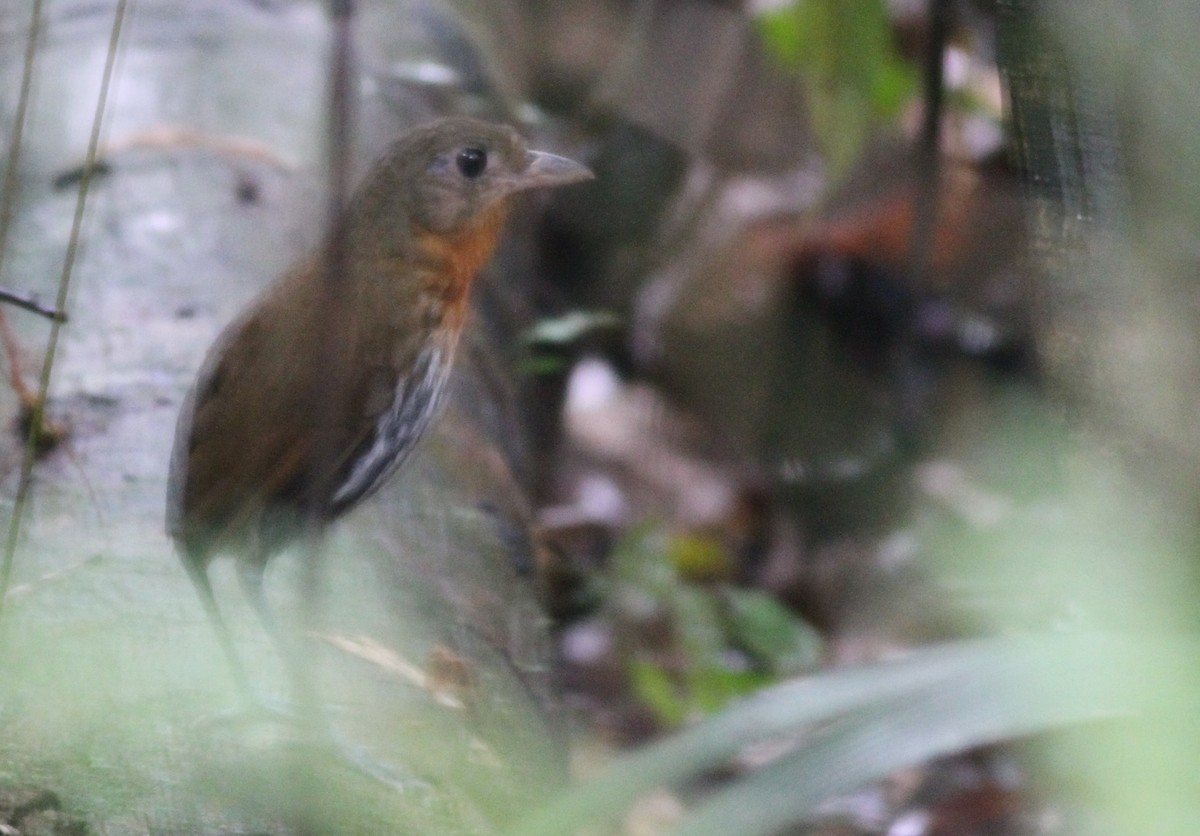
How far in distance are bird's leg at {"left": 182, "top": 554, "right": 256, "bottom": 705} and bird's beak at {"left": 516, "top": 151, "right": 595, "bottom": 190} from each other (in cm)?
82

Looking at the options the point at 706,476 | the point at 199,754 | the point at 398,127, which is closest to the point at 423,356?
the point at 199,754

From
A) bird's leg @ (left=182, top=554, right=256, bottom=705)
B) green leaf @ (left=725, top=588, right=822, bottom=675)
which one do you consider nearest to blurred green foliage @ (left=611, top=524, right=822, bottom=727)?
green leaf @ (left=725, top=588, right=822, bottom=675)

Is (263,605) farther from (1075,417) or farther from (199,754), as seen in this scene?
(1075,417)

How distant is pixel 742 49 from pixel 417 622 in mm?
3922

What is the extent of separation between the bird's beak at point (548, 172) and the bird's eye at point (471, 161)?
7cm

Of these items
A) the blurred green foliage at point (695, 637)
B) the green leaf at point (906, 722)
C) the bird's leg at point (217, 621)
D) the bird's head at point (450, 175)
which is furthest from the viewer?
the blurred green foliage at point (695, 637)

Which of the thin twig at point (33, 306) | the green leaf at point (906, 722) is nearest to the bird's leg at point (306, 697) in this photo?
the green leaf at point (906, 722)

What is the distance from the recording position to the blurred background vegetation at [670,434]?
4.78 ft

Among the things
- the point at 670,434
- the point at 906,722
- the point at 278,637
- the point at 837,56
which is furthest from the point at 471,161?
the point at 670,434

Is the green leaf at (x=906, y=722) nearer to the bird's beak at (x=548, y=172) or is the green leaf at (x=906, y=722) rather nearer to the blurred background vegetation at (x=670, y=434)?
the blurred background vegetation at (x=670, y=434)

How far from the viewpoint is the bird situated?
2092mm

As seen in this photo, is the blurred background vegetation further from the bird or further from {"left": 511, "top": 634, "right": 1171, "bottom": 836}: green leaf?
the bird

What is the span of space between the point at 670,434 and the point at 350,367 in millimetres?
2837

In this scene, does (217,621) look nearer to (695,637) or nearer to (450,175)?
(450,175)
